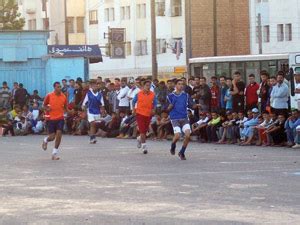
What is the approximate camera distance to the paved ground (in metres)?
14.0

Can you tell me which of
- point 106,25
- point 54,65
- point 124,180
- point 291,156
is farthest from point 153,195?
point 106,25

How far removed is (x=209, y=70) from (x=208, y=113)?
441 inches

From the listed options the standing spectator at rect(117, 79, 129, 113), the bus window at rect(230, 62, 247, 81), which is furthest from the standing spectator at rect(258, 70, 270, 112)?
the bus window at rect(230, 62, 247, 81)

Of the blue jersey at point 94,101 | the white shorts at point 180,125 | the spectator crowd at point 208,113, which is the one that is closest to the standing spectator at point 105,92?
the spectator crowd at point 208,113


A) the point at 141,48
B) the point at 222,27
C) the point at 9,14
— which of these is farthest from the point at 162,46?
the point at 9,14

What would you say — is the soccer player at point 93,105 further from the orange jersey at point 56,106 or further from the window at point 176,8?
the window at point 176,8

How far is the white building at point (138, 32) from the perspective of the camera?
259 ft

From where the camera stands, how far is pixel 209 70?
145 ft

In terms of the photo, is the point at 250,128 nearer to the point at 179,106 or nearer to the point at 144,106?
the point at 144,106

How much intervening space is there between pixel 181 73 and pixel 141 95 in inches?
1908

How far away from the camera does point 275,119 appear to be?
2981 cm

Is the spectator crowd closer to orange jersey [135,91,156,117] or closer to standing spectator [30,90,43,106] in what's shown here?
standing spectator [30,90,43,106]

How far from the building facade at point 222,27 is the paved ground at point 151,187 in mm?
47340

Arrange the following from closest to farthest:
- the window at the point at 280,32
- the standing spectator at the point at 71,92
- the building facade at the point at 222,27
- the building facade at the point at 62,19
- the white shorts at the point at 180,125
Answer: the white shorts at the point at 180,125 < the standing spectator at the point at 71,92 < the window at the point at 280,32 < the building facade at the point at 222,27 < the building facade at the point at 62,19
